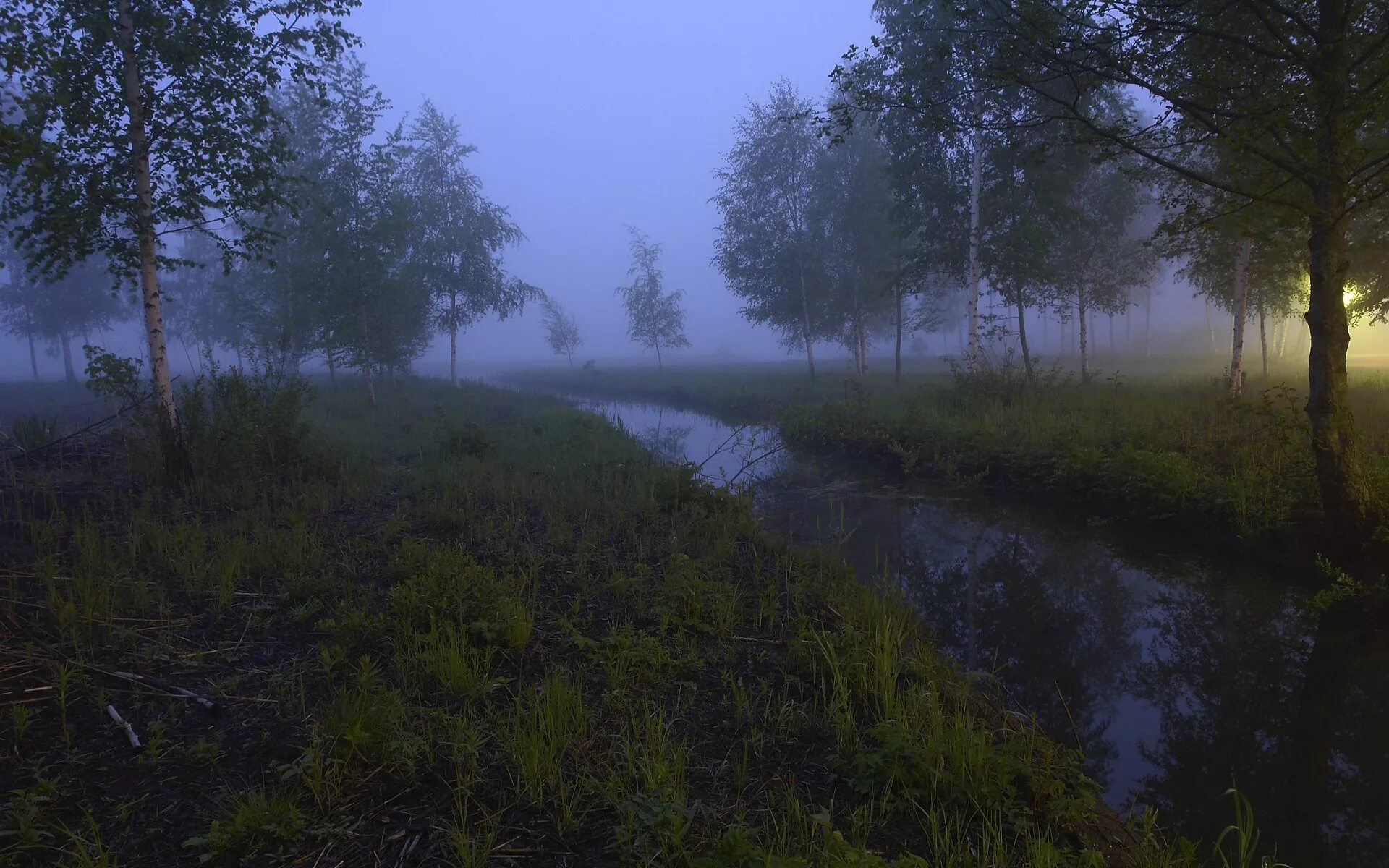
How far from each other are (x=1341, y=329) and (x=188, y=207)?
1312cm

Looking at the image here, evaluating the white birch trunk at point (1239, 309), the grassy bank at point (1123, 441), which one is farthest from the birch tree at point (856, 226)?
the white birch trunk at point (1239, 309)

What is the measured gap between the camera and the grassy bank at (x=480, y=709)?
2938mm

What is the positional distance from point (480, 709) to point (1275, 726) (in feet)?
18.1

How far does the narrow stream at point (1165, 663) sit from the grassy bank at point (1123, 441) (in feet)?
2.17

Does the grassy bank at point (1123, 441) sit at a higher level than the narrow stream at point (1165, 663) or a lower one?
higher

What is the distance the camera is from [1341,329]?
6.64 metres

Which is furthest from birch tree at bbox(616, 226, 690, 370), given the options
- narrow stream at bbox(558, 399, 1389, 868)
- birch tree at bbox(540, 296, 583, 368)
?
narrow stream at bbox(558, 399, 1389, 868)

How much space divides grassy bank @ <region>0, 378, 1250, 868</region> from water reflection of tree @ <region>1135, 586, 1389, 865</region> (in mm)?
957

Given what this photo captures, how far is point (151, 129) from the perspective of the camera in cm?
837

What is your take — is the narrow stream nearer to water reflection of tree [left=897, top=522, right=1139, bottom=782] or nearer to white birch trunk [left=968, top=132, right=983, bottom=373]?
water reflection of tree [left=897, top=522, right=1139, bottom=782]

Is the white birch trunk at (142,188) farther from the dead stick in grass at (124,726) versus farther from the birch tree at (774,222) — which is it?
the birch tree at (774,222)

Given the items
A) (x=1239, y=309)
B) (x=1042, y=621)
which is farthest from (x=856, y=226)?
(x=1042, y=621)

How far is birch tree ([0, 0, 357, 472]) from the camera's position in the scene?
7.73m

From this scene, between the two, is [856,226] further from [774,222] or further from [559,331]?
[559,331]
